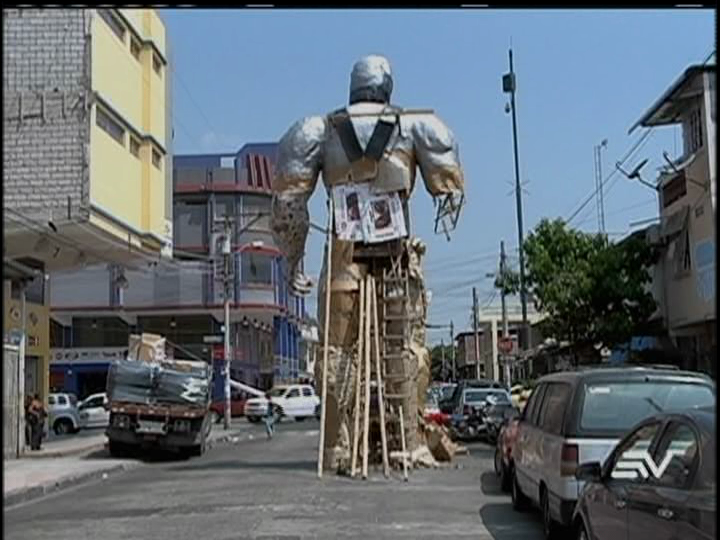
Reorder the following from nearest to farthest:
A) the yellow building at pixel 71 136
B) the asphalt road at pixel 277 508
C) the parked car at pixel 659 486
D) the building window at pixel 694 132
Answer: the parked car at pixel 659 486 < the asphalt road at pixel 277 508 < the yellow building at pixel 71 136 < the building window at pixel 694 132

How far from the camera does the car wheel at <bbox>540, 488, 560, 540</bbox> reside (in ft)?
36.0

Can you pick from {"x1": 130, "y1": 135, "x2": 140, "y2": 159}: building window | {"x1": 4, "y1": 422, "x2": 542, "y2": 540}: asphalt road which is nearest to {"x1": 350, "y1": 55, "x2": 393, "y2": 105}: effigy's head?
{"x1": 4, "y1": 422, "x2": 542, "y2": 540}: asphalt road

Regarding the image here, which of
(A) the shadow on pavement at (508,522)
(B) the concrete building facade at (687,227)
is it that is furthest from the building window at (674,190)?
(A) the shadow on pavement at (508,522)

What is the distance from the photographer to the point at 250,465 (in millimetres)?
21797

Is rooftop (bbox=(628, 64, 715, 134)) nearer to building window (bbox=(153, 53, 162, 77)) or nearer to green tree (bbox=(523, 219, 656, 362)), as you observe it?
green tree (bbox=(523, 219, 656, 362))

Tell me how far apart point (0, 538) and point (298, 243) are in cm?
1658

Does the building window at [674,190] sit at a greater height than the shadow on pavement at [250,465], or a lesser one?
greater

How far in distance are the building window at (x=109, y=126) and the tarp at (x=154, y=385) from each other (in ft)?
18.3

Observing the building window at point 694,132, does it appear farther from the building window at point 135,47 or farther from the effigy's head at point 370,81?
the building window at point 135,47

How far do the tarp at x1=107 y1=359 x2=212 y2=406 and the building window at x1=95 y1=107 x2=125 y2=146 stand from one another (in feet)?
18.3

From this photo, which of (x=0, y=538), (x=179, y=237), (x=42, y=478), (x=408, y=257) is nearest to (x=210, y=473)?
(x=42, y=478)

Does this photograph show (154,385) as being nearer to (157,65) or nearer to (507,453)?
(157,65)

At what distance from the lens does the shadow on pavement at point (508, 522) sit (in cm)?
1202

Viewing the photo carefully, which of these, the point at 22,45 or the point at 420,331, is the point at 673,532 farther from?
the point at 22,45
